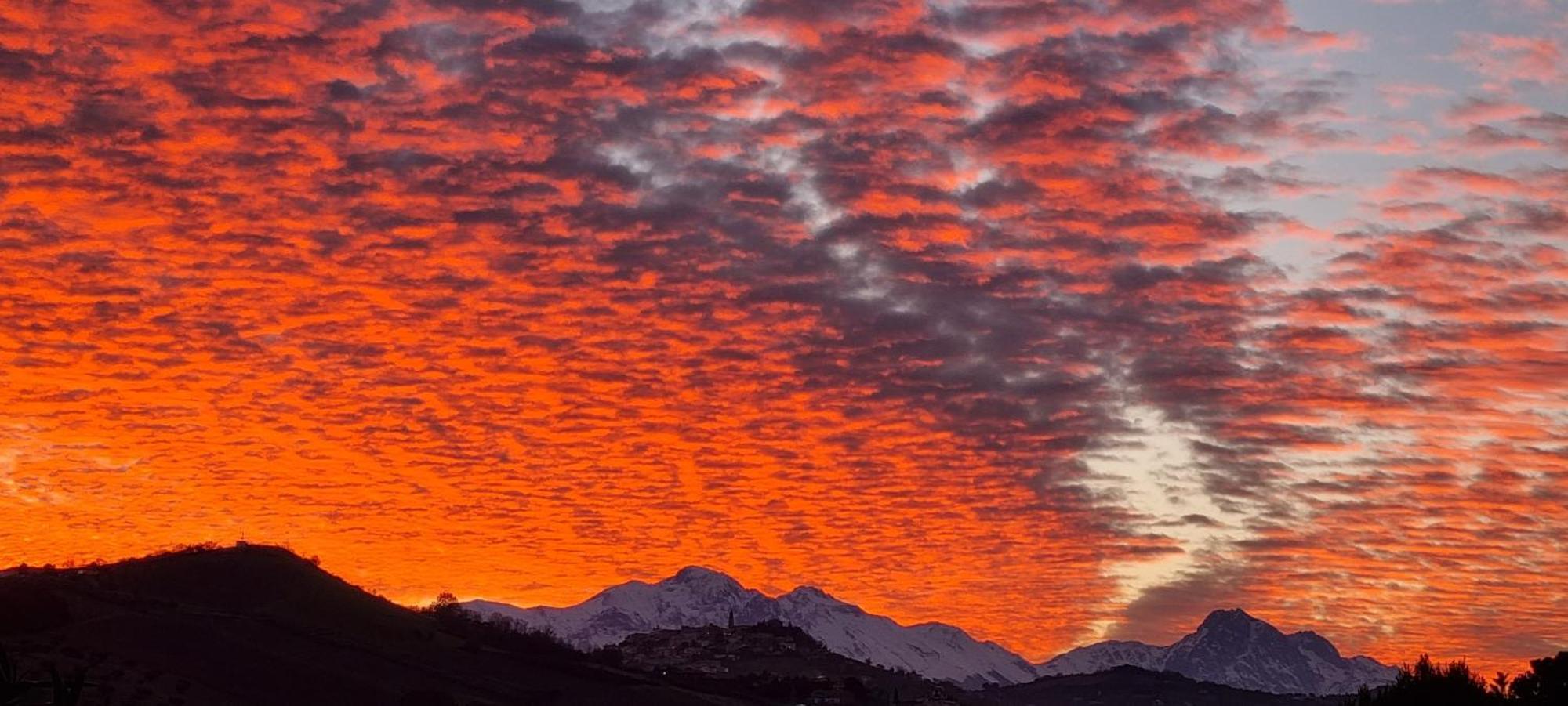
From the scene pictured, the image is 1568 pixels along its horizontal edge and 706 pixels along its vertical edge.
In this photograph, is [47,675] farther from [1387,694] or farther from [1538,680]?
[1538,680]

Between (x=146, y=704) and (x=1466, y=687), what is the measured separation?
156 meters

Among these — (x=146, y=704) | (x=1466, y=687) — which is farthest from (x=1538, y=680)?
(x=146, y=704)

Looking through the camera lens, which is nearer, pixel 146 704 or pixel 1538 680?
pixel 1538 680

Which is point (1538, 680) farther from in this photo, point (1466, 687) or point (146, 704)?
point (146, 704)

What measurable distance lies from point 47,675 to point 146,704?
13.1 meters

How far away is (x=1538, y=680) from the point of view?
441 ft

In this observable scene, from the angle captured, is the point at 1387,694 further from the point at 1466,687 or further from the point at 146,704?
the point at 146,704

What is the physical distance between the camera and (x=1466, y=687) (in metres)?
126

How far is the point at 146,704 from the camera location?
200m

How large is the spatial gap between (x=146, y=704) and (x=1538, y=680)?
16069cm

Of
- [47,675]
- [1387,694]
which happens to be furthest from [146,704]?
[1387,694]

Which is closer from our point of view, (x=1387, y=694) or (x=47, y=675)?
(x=1387, y=694)

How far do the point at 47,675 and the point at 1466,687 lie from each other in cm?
15969

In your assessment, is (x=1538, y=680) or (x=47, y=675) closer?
(x=1538, y=680)
